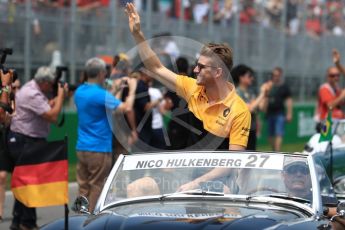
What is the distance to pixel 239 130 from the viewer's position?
7324mm

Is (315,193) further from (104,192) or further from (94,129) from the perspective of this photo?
(94,129)

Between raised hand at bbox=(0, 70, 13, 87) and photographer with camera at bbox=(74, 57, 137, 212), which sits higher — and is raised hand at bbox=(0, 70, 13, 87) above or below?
above

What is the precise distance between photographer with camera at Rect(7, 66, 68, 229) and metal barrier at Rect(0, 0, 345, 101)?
5133 mm

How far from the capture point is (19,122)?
1085 centimetres

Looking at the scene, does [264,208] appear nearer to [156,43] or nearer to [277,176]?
[277,176]

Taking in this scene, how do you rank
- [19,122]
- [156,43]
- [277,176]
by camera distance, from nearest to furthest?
[277,176], [19,122], [156,43]

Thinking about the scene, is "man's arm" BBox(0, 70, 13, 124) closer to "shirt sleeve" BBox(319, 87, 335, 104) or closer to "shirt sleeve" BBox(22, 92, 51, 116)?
"shirt sleeve" BBox(22, 92, 51, 116)

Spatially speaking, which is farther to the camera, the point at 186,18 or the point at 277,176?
the point at 186,18

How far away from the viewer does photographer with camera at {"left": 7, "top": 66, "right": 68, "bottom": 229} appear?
10633 millimetres

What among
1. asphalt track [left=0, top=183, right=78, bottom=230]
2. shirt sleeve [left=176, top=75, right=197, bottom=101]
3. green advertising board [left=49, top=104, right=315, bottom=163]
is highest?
shirt sleeve [left=176, top=75, right=197, bottom=101]

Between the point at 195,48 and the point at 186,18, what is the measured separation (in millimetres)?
13974

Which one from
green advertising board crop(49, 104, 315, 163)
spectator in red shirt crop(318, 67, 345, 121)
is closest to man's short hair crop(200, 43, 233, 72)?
spectator in red shirt crop(318, 67, 345, 121)

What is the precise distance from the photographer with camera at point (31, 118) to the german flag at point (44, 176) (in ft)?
11.8

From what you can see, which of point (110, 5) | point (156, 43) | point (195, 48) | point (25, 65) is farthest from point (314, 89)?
point (195, 48)
